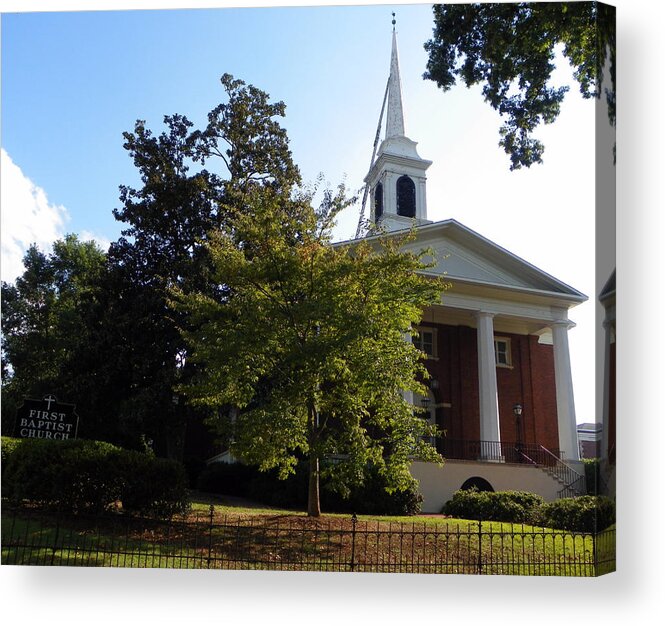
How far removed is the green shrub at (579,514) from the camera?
758 cm

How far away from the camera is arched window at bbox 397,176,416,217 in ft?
35.1

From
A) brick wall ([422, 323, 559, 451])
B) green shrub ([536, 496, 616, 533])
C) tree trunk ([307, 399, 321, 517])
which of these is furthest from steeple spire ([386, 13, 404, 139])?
green shrub ([536, 496, 616, 533])

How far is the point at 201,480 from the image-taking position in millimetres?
10062

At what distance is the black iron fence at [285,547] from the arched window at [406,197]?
208 inches

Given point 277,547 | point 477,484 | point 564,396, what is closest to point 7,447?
point 277,547

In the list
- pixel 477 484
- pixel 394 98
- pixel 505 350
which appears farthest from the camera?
pixel 505 350

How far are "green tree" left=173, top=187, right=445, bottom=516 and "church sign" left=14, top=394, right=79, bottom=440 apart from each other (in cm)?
188

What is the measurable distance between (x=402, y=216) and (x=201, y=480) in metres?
5.73

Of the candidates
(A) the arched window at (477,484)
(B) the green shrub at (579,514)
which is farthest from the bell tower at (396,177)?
(B) the green shrub at (579,514)

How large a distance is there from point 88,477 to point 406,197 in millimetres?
6651

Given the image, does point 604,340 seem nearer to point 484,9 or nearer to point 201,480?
point 484,9

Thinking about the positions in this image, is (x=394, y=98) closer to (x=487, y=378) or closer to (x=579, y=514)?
(x=579, y=514)

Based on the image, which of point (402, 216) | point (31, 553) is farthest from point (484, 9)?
point (31, 553)

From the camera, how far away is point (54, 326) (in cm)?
1316
